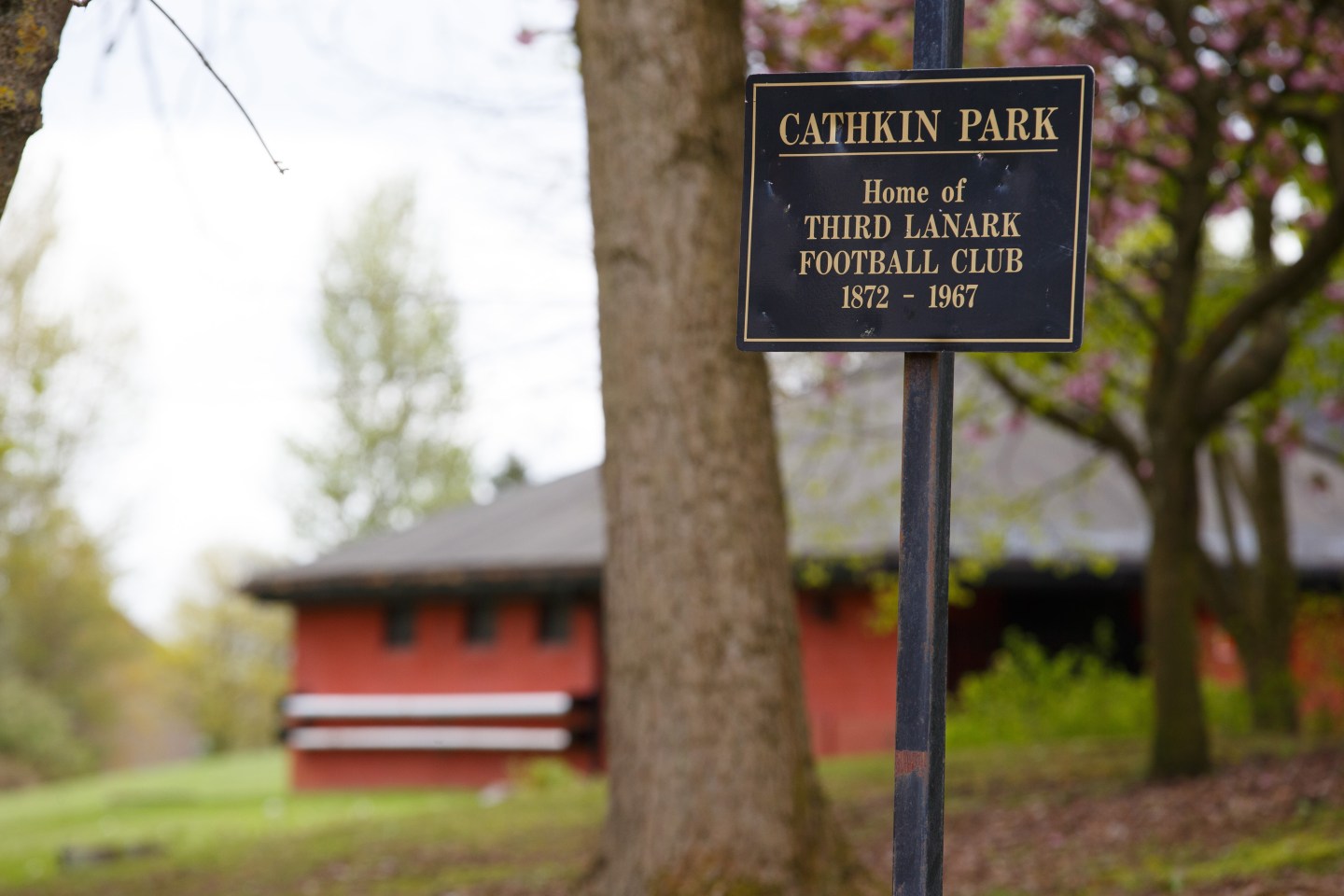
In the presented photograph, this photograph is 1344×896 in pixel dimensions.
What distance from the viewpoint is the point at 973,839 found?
369 inches

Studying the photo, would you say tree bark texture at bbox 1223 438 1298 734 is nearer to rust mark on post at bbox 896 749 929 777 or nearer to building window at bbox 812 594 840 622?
building window at bbox 812 594 840 622

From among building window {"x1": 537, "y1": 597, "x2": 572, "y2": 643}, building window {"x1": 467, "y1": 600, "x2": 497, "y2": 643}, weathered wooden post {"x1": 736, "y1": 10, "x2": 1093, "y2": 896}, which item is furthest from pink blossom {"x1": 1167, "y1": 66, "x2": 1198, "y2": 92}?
building window {"x1": 467, "y1": 600, "x2": 497, "y2": 643}

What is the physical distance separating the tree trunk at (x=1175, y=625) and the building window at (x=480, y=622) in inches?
551

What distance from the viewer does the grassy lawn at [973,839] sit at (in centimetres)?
772

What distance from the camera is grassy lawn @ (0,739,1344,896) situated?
7.72 meters

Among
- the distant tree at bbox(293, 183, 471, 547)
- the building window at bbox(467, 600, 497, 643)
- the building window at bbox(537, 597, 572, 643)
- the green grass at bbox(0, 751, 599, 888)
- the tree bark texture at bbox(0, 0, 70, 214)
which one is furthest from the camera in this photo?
the distant tree at bbox(293, 183, 471, 547)

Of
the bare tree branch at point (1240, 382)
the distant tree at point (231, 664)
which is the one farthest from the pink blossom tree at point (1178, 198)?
the distant tree at point (231, 664)

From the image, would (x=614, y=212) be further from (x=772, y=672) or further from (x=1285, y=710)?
(x=1285, y=710)

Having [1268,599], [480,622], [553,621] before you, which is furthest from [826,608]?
[1268,599]

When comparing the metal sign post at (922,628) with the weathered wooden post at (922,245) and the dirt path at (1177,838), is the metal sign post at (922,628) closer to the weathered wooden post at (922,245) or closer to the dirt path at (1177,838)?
the weathered wooden post at (922,245)

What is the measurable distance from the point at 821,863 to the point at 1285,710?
30.8 feet

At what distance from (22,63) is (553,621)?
1922 centimetres

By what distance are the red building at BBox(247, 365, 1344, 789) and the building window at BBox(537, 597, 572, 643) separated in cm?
2

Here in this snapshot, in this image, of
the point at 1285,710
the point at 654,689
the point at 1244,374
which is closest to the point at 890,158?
the point at 654,689
